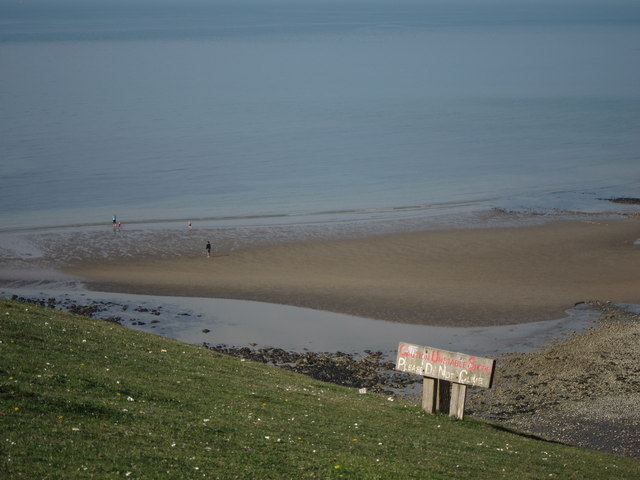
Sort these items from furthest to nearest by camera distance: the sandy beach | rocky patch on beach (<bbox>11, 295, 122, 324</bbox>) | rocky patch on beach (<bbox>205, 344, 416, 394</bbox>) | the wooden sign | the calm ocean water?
the calm ocean water
the sandy beach
rocky patch on beach (<bbox>11, 295, 122, 324</bbox>)
rocky patch on beach (<bbox>205, 344, 416, 394</bbox>)
the wooden sign

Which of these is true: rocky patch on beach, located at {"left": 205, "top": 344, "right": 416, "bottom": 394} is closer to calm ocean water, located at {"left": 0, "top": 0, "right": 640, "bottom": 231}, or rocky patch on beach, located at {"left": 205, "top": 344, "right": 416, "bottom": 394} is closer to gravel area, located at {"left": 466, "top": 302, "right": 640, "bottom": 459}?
gravel area, located at {"left": 466, "top": 302, "right": 640, "bottom": 459}

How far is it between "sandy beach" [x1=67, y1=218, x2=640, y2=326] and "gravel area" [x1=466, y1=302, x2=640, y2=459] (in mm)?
5651

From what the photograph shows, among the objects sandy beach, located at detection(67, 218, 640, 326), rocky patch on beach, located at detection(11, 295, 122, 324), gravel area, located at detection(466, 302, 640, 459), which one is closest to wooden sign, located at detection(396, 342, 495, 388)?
gravel area, located at detection(466, 302, 640, 459)

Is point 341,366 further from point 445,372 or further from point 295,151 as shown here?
point 295,151

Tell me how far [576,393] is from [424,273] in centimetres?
1812

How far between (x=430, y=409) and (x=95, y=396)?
7.68 meters

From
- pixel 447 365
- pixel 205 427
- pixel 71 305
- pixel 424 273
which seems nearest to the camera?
pixel 205 427

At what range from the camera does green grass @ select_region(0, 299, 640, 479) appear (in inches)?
501

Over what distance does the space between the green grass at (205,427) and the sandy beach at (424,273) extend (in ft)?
56.2

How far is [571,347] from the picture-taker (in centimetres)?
3100

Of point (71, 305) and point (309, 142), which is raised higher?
point (309, 142)

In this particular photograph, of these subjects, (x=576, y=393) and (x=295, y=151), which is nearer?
(x=576, y=393)

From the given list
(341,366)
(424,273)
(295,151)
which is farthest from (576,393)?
(295,151)

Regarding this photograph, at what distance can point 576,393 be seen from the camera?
2566 centimetres
